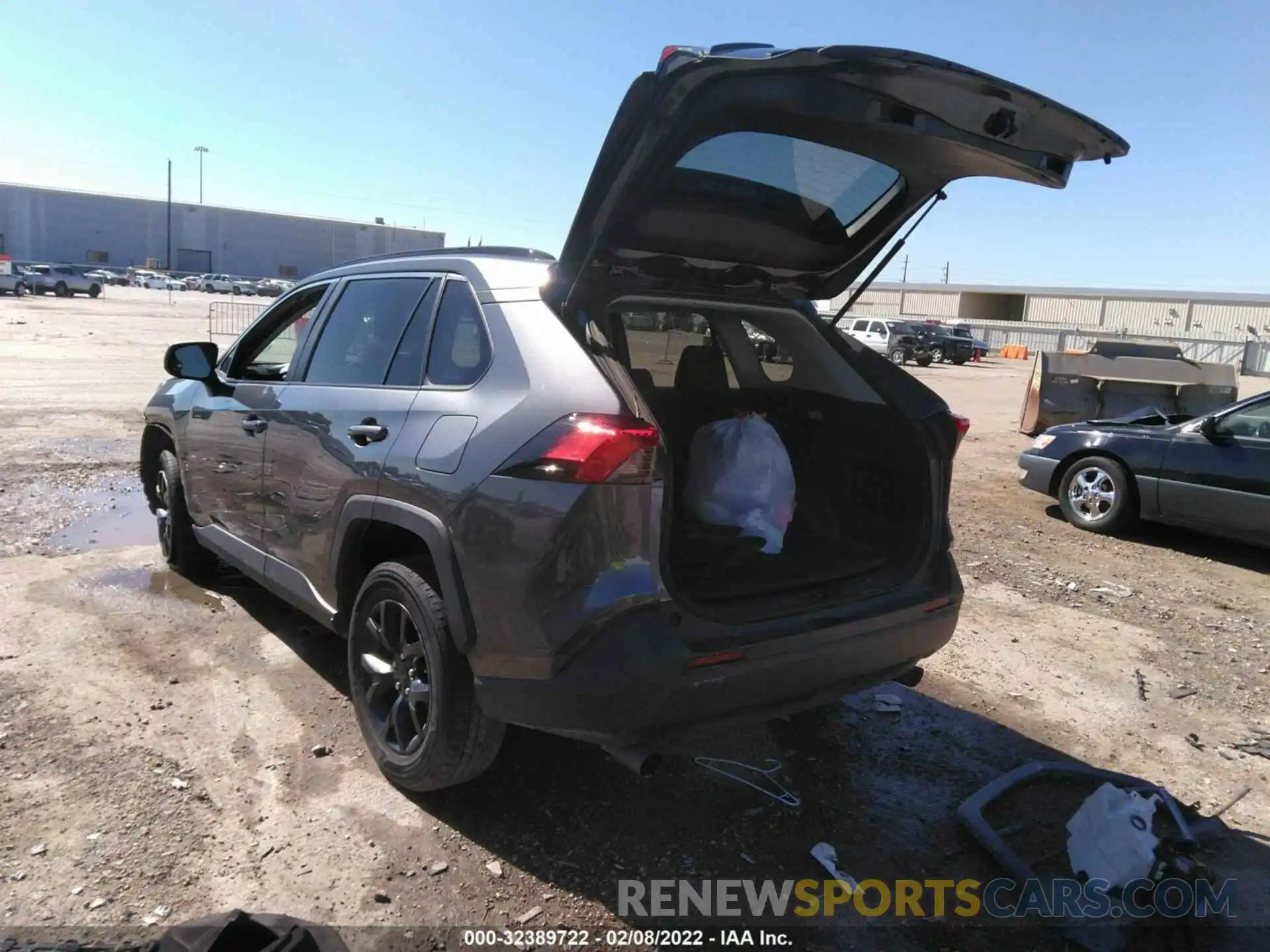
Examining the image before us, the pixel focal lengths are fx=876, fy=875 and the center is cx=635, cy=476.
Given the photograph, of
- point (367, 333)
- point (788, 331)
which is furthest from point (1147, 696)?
point (367, 333)

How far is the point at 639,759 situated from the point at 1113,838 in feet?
5.20

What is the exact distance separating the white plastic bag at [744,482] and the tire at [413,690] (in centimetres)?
110

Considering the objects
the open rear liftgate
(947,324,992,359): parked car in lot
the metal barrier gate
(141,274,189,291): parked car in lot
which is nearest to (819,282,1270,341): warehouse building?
(947,324,992,359): parked car in lot

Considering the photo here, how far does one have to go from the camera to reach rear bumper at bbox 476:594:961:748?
2482mm

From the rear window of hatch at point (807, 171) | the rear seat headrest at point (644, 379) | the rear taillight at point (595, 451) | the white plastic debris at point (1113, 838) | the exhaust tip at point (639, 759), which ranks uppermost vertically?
the rear window of hatch at point (807, 171)

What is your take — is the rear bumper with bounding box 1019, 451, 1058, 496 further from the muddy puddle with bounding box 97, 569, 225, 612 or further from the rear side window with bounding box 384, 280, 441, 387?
the muddy puddle with bounding box 97, 569, 225, 612

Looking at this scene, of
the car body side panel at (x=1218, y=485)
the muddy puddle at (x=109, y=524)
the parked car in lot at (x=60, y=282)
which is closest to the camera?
the muddy puddle at (x=109, y=524)

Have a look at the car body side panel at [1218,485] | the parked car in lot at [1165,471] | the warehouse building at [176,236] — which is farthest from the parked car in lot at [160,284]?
the car body side panel at [1218,485]

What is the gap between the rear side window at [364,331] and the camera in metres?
3.47

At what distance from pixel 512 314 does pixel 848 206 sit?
1582mm

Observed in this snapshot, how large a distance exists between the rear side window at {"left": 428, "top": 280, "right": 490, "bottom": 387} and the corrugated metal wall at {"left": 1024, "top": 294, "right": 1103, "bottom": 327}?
212ft

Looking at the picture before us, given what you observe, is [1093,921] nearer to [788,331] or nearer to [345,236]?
[788,331]

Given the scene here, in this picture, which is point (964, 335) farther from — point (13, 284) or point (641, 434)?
point (13, 284)

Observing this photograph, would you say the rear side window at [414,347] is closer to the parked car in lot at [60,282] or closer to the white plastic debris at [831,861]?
the white plastic debris at [831,861]
